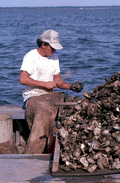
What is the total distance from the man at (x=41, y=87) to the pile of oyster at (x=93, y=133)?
0.65 metres

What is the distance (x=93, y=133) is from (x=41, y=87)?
6.62 feet

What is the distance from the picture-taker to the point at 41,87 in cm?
541

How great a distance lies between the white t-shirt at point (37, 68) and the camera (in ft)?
17.3

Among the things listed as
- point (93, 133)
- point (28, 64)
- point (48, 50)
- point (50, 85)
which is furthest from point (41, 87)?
point (93, 133)

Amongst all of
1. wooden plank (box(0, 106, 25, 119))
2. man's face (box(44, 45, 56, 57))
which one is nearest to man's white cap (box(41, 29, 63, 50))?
man's face (box(44, 45, 56, 57))

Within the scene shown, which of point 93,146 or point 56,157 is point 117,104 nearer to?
point 93,146

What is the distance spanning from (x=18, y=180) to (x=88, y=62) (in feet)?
62.0

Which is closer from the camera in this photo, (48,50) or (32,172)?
(32,172)

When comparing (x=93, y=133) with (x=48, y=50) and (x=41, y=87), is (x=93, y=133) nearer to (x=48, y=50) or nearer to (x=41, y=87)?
(x=41, y=87)

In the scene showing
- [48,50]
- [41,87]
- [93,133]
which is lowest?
[93,133]

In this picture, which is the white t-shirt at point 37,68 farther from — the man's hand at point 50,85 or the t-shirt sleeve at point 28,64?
the man's hand at point 50,85

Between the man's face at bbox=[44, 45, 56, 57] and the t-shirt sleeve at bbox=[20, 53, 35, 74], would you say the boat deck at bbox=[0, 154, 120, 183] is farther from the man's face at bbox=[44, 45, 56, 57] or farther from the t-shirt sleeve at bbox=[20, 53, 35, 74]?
the man's face at bbox=[44, 45, 56, 57]

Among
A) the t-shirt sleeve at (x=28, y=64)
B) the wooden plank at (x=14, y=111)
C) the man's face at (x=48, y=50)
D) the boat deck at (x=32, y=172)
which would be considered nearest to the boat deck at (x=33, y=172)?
the boat deck at (x=32, y=172)

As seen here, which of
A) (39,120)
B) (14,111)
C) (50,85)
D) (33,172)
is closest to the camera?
(33,172)
